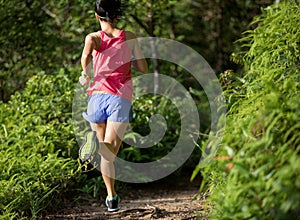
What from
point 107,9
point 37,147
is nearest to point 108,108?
point 107,9

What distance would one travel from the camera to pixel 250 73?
429 cm

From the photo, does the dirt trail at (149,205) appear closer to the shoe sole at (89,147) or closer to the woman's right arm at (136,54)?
the shoe sole at (89,147)

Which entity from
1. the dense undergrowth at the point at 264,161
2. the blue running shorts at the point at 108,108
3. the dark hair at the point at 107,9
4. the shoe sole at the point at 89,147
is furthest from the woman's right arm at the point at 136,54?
the dense undergrowth at the point at 264,161

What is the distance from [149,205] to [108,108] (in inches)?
42.5

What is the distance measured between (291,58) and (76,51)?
3.80 m

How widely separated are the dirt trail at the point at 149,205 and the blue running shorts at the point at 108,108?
2.66 ft

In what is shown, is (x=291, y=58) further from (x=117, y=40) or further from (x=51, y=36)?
(x=51, y=36)

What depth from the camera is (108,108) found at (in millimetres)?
4590

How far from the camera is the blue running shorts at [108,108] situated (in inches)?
179

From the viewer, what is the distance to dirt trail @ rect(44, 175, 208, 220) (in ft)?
15.5

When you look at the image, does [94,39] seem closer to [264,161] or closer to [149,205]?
[149,205]

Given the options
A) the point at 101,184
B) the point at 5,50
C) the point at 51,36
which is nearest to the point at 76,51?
the point at 51,36

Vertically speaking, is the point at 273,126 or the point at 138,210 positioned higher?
the point at 273,126

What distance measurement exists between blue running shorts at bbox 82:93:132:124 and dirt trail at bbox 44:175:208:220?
81 centimetres
